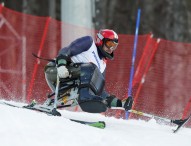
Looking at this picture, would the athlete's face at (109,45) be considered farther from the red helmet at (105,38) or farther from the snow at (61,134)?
the snow at (61,134)

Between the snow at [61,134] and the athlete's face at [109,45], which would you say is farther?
the athlete's face at [109,45]

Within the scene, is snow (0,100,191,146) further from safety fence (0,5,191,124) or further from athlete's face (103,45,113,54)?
safety fence (0,5,191,124)

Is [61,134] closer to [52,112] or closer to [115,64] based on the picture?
[52,112]

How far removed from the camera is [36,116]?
23.6ft

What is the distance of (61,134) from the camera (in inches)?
267

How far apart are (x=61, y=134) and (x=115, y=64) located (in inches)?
250

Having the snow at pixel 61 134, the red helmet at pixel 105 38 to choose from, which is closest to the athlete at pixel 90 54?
the red helmet at pixel 105 38

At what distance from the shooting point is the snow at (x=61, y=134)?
6435 mm

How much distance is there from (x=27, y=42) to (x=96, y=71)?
14.4 feet

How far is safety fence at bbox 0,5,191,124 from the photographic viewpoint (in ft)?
41.3

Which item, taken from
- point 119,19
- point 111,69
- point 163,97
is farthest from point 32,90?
point 119,19

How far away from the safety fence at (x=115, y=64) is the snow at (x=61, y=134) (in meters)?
4.35

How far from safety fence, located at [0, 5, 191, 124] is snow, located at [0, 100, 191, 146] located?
14.3 ft

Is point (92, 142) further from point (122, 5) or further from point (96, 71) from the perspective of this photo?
point (122, 5)
